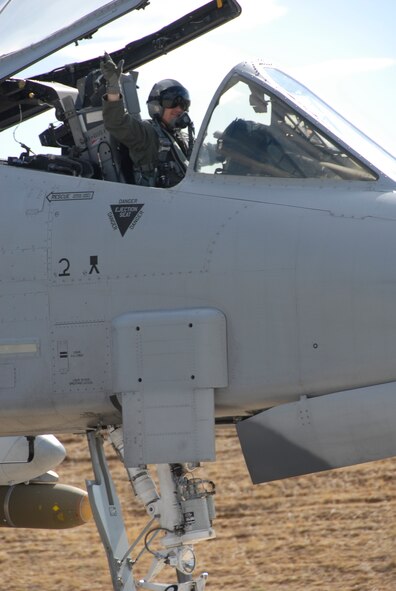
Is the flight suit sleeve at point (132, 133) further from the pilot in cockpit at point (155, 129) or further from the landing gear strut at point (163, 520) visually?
the landing gear strut at point (163, 520)

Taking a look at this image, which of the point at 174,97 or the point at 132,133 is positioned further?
the point at 174,97

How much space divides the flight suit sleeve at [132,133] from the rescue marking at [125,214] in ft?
1.93

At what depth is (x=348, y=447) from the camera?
6895 mm

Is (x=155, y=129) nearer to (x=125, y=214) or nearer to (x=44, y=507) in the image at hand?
(x=125, y=214)

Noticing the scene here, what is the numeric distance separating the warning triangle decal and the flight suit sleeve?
2.02ft

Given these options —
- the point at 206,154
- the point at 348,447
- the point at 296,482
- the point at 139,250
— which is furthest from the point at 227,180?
the point at 296,482

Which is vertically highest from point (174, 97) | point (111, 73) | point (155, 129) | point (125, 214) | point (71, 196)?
point (111, 73)

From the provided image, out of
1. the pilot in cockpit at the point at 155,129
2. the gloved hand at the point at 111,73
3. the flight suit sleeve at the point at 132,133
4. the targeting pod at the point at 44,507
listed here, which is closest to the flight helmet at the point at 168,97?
the pilot in cockpit at the point at 155,129

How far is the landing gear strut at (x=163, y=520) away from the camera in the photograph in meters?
7.70

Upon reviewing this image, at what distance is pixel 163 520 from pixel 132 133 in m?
2.57

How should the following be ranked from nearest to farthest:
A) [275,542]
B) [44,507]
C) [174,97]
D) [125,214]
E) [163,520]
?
[125,214] < [163,520] < [174,97] < [44,507] < [275,542]

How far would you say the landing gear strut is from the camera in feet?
25.3

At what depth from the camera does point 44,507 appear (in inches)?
397

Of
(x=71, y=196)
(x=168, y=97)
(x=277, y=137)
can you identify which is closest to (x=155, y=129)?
(x=168, y=97)
